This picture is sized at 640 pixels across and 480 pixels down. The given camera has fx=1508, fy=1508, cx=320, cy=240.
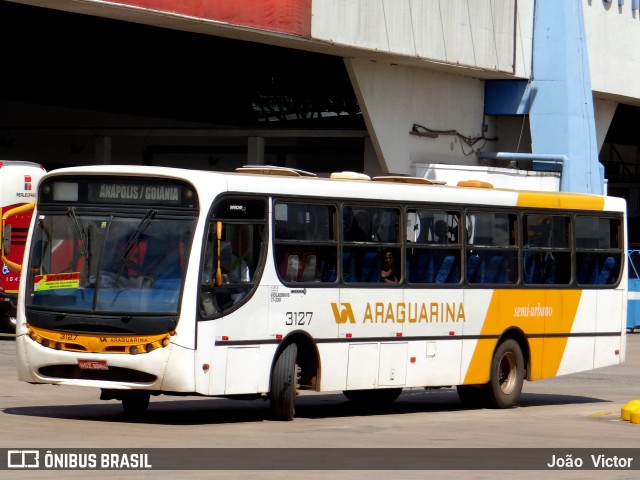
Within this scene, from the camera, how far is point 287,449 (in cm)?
1264

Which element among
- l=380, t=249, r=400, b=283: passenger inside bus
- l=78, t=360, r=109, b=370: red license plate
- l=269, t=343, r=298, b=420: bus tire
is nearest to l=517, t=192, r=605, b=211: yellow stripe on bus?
l=380, t=249, r=400, b=283: passenger inside bus

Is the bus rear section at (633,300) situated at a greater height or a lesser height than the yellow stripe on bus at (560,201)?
lesser

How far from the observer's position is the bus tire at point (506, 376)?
18375 mm

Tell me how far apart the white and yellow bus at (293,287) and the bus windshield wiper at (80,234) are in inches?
0.9

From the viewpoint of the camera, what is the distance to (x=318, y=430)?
48.3 ft

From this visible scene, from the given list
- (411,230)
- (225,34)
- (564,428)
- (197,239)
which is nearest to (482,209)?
(411,230)

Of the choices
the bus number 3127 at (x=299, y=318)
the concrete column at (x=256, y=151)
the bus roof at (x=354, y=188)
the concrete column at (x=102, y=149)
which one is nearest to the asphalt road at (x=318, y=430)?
the bus number 3127 at (x=299, y=318)

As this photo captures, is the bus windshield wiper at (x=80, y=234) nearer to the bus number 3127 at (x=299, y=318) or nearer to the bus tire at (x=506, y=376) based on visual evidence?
the bus number 3127 at (x=299, y=318)

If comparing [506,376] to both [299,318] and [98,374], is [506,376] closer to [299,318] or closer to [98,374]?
[299,318]

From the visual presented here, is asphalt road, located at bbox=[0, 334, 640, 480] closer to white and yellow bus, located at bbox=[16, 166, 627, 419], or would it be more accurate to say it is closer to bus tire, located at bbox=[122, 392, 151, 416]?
bus tire, located at bbox=[122, 392, 151, 416]

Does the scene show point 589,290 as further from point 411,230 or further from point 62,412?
point 62,412

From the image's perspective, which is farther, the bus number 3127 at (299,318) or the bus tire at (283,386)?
the bus number 3127 at (299,318)

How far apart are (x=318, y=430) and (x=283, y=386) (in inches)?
35.6

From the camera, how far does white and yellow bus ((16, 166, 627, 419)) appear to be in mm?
14633
